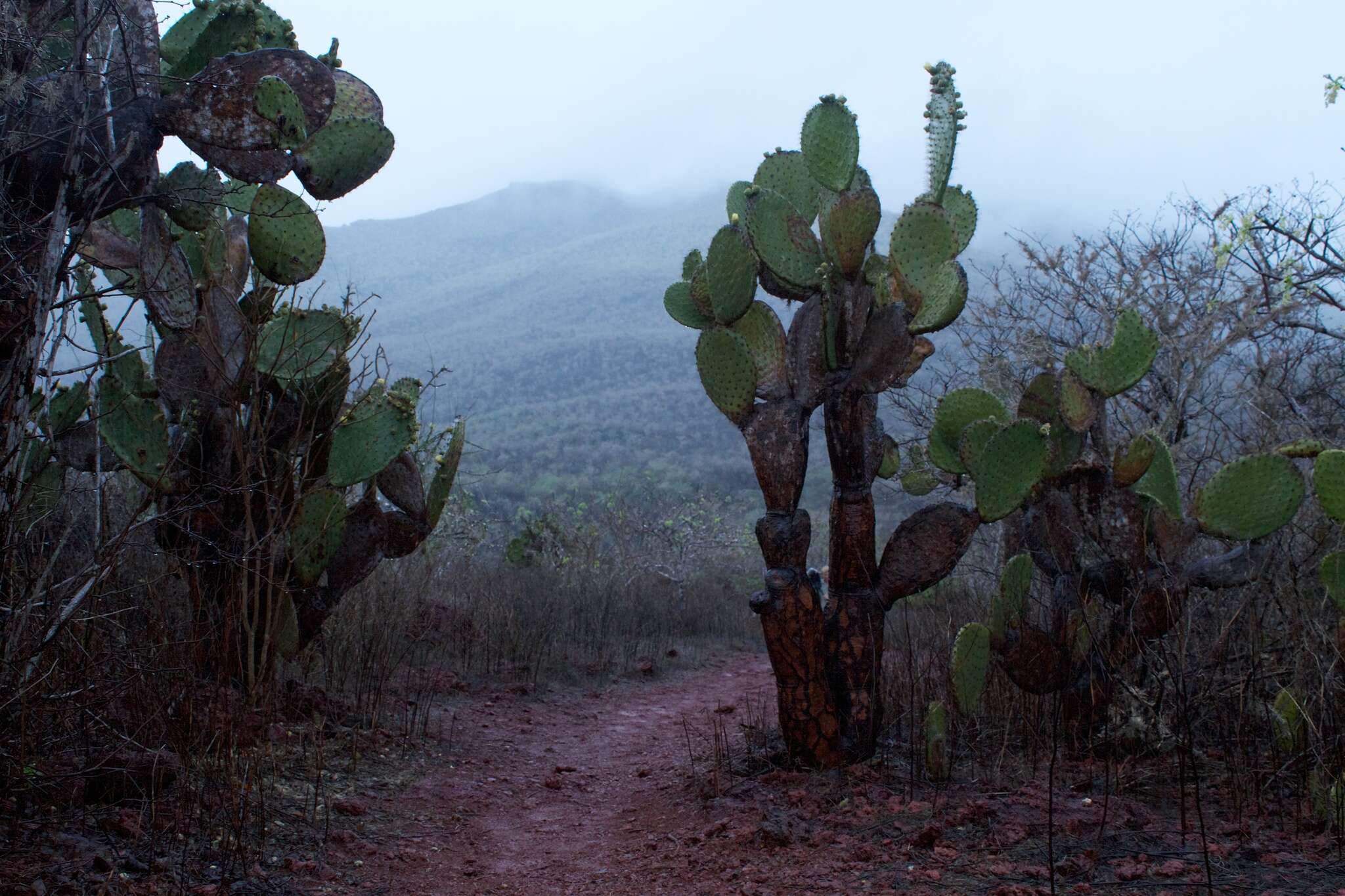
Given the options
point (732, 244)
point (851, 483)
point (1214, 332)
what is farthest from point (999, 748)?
point (1214, 332)

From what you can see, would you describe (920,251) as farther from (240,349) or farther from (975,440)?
(240,349)

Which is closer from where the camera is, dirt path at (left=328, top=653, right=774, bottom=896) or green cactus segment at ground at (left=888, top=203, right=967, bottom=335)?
dirt path at (left=328, top=653, right=774, bottom=896)

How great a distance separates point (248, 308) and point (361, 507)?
3.15 feet

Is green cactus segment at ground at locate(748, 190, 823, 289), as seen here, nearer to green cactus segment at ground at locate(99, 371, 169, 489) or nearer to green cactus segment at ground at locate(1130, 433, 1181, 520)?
green cactus segment at ground at locate(1130, 433, 1181, 520)

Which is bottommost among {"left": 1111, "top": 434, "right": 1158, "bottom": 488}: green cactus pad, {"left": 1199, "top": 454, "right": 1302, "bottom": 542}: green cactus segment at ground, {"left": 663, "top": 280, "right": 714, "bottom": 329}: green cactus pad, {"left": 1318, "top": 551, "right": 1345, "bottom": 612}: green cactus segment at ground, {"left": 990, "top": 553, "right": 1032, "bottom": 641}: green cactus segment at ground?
{"left": 990, "top": 553, "right": 1032, "bottom": 641}: green cactus segment at ground

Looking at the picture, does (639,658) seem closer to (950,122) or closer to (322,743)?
(322,743)

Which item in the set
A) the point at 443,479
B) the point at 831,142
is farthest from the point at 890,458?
the point at 443,479

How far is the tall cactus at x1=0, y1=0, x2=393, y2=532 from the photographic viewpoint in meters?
A: 2.65

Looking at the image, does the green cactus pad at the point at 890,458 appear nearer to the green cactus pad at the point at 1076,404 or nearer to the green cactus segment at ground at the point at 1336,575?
the green cactus pad at the point at 1076,404

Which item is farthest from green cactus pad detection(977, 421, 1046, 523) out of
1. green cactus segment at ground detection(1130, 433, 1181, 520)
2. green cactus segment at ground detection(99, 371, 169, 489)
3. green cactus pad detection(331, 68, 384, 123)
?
green cactus segment at ground detection(99, 371, 169, 489)

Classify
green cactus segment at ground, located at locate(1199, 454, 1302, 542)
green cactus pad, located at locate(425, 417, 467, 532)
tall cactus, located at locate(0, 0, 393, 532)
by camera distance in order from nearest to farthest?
tall cactus, located at locate(0, 0, 393, 532)
green cactus segment at ground, located at locate(1199, 454, 1302, 542)
green cactus pad, located at locate(425, 417, 467, 532)

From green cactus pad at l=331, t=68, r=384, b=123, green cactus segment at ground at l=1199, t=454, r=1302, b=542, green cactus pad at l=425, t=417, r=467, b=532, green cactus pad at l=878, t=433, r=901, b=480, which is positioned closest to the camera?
green cactus segment at ground at l=1199, t=454, r=1302, b=542

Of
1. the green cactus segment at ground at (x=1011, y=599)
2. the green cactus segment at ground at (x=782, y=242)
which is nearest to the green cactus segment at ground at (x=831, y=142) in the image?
the green cactus segment at ground at (x=782, y=242)

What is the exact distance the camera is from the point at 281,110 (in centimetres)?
317
